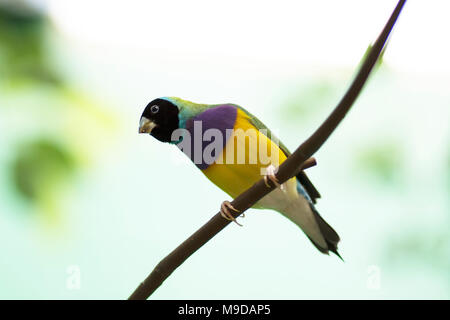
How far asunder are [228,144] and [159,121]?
1.77ft

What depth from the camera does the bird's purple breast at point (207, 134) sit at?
13.0ft

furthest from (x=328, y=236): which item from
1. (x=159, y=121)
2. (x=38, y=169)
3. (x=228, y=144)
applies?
(x=38, y=169)

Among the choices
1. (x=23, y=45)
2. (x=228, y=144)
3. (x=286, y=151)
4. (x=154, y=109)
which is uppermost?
(x=23, y=45)

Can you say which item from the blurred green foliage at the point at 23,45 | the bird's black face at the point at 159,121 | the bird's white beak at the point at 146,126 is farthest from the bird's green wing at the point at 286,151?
the blurred green foliage at the point at 23,45

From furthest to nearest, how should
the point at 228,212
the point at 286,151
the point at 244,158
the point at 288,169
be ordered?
the point at 286,151 < the point at 244,158 < the point at 228,212 < the point at 288,169

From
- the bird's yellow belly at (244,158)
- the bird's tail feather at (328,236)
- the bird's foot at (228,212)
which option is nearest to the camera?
the bird's foot at (228,212)

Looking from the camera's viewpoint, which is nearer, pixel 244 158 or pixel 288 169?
pixel 288 169

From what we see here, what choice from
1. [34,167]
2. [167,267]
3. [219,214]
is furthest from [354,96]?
[34,167]

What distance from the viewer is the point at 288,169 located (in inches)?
80.4

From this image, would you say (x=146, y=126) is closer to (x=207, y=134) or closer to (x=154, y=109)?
(x=154, y=109)

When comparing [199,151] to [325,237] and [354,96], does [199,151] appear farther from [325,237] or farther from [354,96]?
[354,96]

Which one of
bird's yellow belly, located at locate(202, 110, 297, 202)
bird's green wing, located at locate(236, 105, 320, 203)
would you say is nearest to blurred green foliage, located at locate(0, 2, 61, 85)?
bird's yellow belly, located at locate(202, 110, 297, 202)

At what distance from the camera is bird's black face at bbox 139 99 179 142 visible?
4.01m

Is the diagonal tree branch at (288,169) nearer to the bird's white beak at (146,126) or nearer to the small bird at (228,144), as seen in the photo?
the small bird at (228,144)
